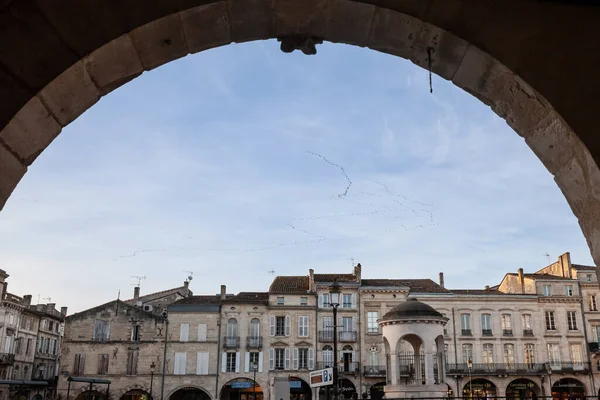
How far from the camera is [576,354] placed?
4350 cm

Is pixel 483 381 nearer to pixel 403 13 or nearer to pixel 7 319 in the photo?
pixel 7 319

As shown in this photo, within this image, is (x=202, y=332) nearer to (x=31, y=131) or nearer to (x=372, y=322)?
(x=372, y=322)

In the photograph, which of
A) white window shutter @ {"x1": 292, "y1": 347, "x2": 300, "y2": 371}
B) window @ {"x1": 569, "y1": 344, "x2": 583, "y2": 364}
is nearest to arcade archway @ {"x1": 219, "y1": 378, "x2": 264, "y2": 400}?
white window shutter @ {"x1": 292, "y1": 347, "x2": 300, "y2": 371}

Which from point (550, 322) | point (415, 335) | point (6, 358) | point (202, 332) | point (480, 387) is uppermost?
point (550, 322)

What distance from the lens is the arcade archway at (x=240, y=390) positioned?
41.6 m

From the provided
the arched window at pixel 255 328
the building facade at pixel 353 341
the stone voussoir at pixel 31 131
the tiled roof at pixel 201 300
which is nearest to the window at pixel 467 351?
the building facade at pixel 353 341

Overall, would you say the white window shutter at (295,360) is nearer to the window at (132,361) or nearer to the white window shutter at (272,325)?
the white window shutter at (272,325)

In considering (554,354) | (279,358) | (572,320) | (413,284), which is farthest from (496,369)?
(279,358)

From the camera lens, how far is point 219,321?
1683 inches

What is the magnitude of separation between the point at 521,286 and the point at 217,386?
24949mm

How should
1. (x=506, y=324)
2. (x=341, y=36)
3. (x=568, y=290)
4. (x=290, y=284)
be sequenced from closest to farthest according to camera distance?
(x=341, y=36), (x=506, y=324), (x=568, y=290), (x=290, y=284)

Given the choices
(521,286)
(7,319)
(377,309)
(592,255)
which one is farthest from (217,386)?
(592,255)

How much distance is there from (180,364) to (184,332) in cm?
229

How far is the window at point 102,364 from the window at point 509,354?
29.6m
